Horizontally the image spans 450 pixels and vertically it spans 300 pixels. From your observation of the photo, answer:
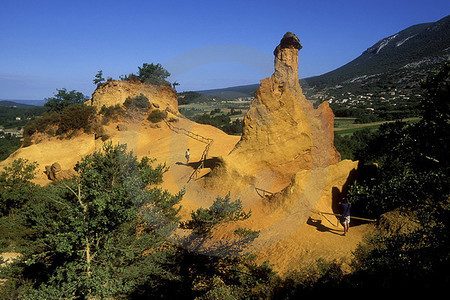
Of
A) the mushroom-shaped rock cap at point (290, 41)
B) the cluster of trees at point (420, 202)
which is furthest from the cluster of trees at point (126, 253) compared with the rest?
the mushroom-shaped rock cap at point (290, 41)

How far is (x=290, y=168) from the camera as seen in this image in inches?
541

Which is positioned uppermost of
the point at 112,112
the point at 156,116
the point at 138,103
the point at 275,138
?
the point at 138,103

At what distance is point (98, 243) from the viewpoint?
306 inches

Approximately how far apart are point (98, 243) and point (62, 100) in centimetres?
Answer: 3366

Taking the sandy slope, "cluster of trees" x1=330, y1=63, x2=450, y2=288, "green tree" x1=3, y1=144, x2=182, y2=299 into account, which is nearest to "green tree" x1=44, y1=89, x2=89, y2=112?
the sandy slope

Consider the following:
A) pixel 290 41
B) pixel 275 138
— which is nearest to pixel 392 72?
pixel 290 41

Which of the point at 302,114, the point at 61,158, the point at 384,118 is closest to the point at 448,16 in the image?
the point at 384,118

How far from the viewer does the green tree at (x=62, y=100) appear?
34094 millimetres

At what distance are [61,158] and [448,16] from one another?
13583 cm

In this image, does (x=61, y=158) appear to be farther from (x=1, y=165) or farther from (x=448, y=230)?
(x=448, y=230)

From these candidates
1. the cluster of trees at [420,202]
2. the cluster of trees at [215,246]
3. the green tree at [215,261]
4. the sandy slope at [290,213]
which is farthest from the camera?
the sandy slope at [290,213]

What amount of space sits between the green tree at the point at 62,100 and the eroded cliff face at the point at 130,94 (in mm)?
4581

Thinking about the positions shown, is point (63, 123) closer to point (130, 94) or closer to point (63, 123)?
point (63, 123)

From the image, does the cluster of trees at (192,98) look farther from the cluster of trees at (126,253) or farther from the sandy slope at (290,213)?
the cluster of trees at (126,253)
